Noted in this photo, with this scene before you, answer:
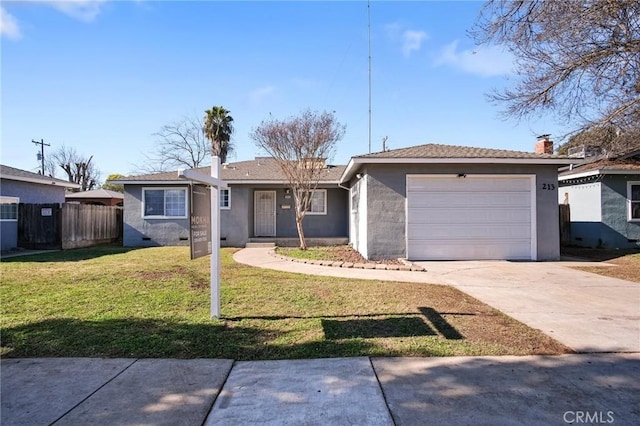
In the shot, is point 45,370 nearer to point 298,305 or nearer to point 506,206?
point 298,305

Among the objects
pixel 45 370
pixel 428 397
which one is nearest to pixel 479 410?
pixel 428 397

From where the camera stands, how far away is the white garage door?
10977 mm

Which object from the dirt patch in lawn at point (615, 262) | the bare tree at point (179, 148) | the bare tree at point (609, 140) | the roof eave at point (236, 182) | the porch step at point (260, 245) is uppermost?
the bare tree at point (179, 148)

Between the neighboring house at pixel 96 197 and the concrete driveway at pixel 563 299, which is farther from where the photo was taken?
the neighboring house at pixel 96 197

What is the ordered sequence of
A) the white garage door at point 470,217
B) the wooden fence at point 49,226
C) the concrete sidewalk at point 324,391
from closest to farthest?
the concrete sidewalk at point 324,391
the white garage door at point 470,217
the wooden fence at point 49,226

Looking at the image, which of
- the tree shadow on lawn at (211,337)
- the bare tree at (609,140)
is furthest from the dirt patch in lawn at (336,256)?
the bare tree at (609,140)

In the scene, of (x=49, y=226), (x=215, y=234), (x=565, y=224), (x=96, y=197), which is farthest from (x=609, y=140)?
(x=96, y=197)

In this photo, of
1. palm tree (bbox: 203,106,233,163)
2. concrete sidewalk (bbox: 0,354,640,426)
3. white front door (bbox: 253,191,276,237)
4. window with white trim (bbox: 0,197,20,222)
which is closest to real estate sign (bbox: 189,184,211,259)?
concrete sidewalk (bbox: 0,354,640,426)

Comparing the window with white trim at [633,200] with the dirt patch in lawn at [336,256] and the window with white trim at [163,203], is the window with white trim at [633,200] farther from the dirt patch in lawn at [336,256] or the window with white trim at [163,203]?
the window with white trim at [163,203]

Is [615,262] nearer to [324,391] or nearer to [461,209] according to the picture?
[461,209]

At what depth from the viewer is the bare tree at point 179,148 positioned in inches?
1310

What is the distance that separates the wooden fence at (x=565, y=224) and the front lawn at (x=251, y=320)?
12.3 metres

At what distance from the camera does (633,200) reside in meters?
14.3

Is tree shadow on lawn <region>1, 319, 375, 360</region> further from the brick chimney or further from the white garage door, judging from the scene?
the brick chimney
